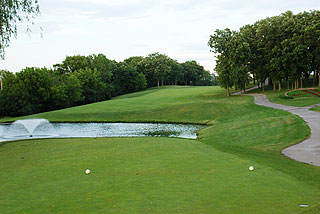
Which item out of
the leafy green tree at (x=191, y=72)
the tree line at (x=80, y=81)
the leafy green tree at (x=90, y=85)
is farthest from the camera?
the leafy green tree at (x=191, y=72)

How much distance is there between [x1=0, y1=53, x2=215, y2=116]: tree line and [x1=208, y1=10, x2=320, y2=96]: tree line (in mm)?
41698

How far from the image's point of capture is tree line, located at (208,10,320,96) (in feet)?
170

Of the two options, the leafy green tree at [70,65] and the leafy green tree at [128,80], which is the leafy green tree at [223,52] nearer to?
the leafy green tree at [128,80]

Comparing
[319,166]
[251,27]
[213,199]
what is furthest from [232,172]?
[251,27]

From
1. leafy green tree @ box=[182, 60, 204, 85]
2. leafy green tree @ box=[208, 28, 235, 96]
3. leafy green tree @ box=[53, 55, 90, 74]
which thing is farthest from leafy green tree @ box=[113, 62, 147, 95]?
leafy green tree @ box=[208, 28, 235, 96]

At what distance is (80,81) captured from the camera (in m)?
87.4

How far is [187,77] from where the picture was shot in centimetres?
14275

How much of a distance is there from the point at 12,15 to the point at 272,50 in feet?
158

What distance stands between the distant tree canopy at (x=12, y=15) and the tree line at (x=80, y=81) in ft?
171

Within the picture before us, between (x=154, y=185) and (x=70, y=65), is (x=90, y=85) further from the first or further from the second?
(x=154, y=185)

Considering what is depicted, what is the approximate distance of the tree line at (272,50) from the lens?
170 ft

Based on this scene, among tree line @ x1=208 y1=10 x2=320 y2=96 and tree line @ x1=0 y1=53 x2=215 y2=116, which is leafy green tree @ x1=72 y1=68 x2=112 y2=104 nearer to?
tree line @ x1=0 y1=53 x2=215 y2=116

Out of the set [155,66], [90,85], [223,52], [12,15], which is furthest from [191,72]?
[12,15]

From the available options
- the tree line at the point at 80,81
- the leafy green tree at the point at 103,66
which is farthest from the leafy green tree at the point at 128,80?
the leafy green tree at the point at 103,66
